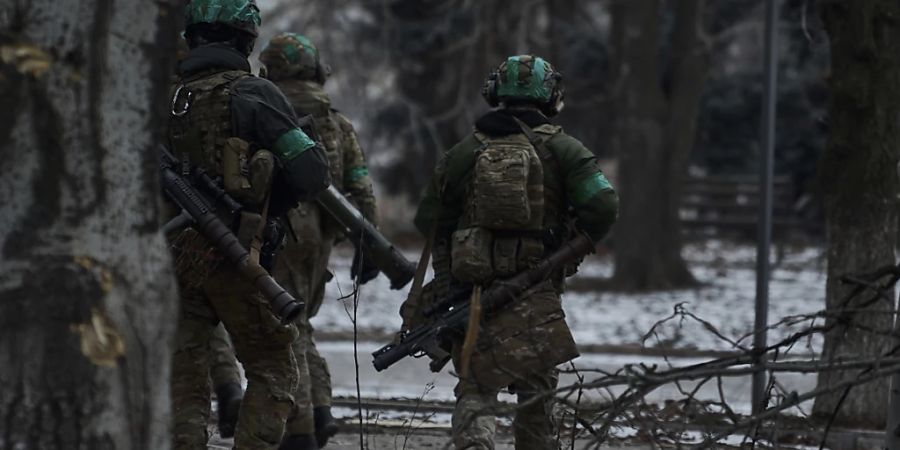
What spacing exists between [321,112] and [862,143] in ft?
9.71

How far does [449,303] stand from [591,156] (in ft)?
2.59

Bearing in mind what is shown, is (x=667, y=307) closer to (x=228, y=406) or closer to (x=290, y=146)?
(x=228, y=406)

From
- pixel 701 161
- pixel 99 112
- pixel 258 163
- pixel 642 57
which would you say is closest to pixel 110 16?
pixel 99 112

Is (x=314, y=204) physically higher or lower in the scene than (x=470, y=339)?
higher

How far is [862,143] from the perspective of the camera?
27.6 feet

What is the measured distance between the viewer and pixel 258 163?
18.3 feet

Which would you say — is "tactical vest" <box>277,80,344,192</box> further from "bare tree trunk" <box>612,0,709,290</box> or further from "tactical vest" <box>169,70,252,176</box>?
"bare tree trunk" <box>612,0,709,290</box>

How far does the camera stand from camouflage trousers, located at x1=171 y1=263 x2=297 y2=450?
5684mm

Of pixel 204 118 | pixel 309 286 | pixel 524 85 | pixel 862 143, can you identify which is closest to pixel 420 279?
pixel 524 85

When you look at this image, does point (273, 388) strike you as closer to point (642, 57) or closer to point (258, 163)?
point (258, 163)

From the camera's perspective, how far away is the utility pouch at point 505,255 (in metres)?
5.87

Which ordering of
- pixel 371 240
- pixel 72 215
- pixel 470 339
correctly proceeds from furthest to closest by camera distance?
pixel 371 240 < pixel 470 339 < pixel 72 215

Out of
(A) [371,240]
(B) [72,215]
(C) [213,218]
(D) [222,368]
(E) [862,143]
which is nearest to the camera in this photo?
(B) [72,215]

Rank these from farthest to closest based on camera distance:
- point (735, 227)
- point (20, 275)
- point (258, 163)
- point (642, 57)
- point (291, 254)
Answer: point (735, 227), point (642, 57), point (291, 254), point (258, 163), point (20, 275)
